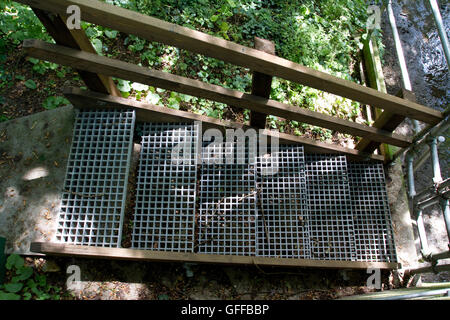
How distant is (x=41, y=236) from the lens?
10.0ft

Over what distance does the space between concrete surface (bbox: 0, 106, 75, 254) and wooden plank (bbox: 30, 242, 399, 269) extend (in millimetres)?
461

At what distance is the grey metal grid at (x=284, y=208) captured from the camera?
3266 mm

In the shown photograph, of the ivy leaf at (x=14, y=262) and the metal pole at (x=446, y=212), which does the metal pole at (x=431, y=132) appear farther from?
the ivy leaf at (x=14, y=262)

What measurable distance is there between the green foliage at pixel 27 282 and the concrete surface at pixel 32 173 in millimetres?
104

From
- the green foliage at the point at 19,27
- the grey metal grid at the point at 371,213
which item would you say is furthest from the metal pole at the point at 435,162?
the green foliage at the point at 19,27

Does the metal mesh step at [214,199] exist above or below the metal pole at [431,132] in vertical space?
below

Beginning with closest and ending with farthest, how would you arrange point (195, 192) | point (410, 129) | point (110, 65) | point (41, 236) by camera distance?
point (110, 65)
point (41, 236)
point (195, 192)
point (410, 129)

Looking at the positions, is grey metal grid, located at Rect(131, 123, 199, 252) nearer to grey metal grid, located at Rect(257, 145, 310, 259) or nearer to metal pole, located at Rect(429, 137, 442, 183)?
grey metal grid, located at Rect(257, 145, 310, 259)

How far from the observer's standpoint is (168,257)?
281cm

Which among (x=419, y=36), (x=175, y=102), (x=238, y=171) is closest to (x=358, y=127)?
(x=238, y=171)

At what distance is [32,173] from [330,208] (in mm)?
2814

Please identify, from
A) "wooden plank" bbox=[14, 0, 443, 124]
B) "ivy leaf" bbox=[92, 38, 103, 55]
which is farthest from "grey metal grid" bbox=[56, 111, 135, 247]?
"wooden plank" bbox=[14, 0, 443, 124]

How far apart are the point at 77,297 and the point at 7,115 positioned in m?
2.01

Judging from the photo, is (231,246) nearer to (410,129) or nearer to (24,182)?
(24,182)
